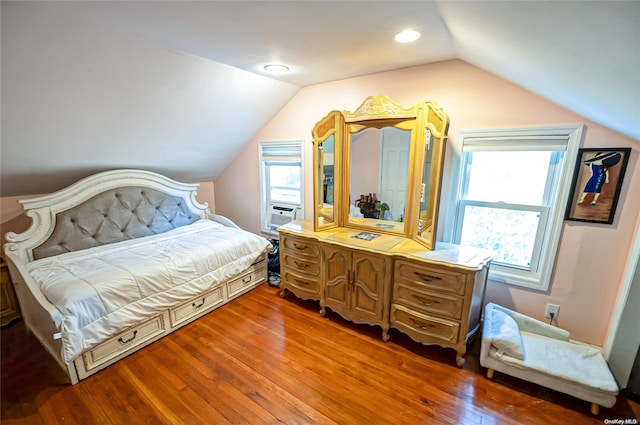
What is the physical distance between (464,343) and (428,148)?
1487 mm

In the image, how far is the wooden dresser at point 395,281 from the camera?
1.94m

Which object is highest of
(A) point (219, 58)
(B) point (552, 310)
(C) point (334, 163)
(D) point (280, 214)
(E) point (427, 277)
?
(A) point (219, 58)

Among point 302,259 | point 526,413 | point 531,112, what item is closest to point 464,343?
point 526,413

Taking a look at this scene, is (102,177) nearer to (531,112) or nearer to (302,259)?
(302,259)

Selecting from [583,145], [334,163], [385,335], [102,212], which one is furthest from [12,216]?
[583,145]

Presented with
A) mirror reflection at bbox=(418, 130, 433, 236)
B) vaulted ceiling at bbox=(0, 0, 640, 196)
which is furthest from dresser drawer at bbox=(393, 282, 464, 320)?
vaulted ceiling at bbox=(0, 0, 640, 196)

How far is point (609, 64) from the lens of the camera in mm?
991

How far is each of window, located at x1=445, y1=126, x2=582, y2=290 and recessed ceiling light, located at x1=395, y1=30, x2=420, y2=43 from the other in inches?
34.5

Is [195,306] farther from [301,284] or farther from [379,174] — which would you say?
[379,174]

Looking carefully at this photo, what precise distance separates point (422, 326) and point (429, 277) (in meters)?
0.41

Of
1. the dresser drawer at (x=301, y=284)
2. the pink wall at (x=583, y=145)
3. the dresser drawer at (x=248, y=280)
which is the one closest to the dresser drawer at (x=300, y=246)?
the dresser drawer at (x=301, y=284)

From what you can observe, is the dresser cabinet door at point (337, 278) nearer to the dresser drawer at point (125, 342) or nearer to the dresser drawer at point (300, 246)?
the dresser drawer at point (300, 246)

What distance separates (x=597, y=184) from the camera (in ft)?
5.93

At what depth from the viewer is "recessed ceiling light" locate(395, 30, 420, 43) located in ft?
5.27
